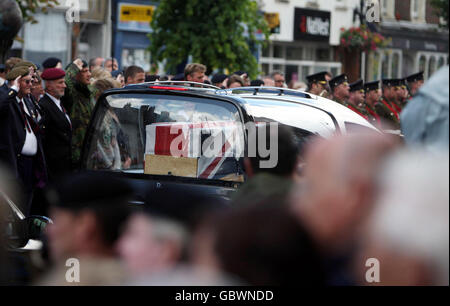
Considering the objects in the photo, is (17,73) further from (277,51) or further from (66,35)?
(277,51)

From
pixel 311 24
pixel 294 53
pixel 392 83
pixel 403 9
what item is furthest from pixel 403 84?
pixel 403 9

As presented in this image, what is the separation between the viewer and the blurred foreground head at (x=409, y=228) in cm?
291

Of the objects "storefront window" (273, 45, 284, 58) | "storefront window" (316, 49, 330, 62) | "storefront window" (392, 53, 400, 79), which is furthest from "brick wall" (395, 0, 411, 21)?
"storefront window" (273, 45, 284, 58)

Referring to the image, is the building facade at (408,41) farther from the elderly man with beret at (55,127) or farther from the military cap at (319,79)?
the elderly man with beret at (55,127)

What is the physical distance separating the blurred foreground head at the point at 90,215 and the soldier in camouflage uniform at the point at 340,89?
11535mm

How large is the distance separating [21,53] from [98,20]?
3.07 metres

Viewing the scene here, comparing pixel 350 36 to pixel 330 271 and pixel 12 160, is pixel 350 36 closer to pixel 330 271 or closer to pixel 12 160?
pixel 12 160

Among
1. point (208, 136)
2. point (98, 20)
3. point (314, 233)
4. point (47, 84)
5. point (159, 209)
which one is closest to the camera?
point (314, 233)

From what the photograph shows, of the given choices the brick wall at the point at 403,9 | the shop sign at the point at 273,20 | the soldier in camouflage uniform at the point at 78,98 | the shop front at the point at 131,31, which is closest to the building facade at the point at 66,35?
the shop front at the point at 131,31

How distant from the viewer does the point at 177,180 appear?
23.9ft

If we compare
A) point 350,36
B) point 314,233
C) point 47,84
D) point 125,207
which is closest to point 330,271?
point 314,233

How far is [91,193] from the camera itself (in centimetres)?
344

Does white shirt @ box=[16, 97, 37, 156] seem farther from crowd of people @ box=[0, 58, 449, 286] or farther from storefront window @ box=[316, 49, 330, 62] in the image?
storefront window @ box=[316, 49, 330, 62]

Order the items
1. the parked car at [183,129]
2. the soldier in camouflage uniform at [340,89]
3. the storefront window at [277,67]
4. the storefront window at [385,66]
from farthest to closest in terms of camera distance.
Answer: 1. the storefront window at [385,66]
2. the storefront window at [277,67]
3. the soldier in camouflage uniform at [340,89]
4. the parked car at [183,129]
